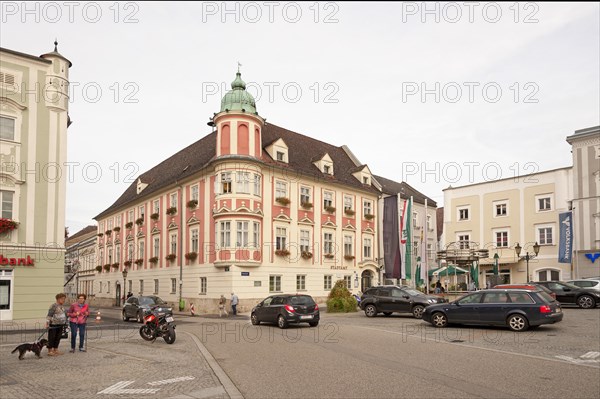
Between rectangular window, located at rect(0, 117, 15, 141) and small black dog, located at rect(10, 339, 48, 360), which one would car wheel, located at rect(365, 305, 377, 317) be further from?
rectangular window, located at rect(0, 117, 15, 141)

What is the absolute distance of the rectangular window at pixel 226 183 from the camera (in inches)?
1426

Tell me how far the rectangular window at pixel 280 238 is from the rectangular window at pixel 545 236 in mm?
23837

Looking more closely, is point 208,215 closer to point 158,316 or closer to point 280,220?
point 280,220

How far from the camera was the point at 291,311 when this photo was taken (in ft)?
74.3

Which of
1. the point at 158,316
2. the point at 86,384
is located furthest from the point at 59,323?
the point at 86,384

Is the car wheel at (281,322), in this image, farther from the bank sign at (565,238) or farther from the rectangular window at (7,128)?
the bank sign at (565,238)

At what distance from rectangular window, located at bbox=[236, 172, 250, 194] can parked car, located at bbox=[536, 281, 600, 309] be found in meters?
19.2

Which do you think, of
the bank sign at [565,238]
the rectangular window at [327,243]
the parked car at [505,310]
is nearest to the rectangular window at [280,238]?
the rectangular window at [327,243]

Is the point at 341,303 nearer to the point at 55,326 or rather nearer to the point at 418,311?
the point at 418,311

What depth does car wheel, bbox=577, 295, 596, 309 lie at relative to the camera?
28500mm

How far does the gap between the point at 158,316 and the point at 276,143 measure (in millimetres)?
24197

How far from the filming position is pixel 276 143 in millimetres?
40094

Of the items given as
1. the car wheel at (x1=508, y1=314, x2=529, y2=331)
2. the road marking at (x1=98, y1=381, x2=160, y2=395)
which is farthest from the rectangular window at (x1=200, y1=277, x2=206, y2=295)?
the road marking at (x1=98, y1=381, x2=160, y2=395)

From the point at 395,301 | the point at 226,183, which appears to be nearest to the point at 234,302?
the point at 226,183
